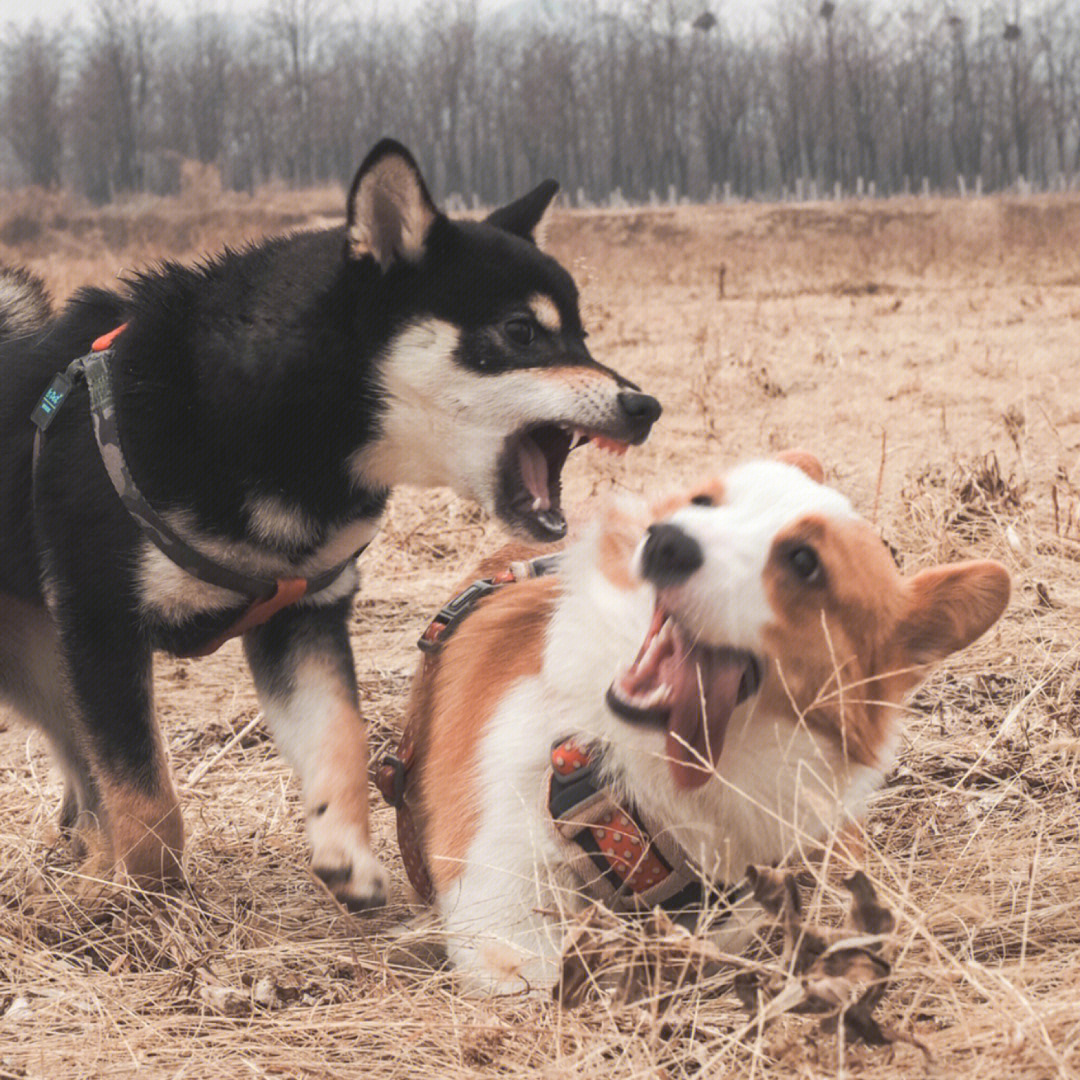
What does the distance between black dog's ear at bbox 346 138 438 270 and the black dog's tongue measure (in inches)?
47.3

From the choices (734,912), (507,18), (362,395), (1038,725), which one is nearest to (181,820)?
(362,395)

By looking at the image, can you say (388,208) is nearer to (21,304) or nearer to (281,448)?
(281,448)

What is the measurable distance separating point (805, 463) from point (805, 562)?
446mm

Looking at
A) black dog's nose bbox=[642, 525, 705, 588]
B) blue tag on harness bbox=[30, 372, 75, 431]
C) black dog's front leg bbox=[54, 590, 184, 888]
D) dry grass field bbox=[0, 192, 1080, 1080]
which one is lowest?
dry grass field bbox=[0, 192, 1080, 1080]

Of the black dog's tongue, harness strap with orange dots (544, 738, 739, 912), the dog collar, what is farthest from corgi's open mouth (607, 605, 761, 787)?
the dog collar

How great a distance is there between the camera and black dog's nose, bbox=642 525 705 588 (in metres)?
1.96

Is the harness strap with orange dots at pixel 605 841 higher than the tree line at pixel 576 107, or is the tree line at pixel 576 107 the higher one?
the tree line at pixel 576 107

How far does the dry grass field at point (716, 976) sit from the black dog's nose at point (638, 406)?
24cm

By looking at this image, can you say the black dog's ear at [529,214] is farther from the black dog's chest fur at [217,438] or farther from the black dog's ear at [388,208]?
the black dog's chest fur at [217,438]

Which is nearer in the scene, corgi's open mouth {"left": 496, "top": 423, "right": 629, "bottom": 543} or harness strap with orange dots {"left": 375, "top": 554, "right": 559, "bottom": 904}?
harness strap with orange dots {"left": 375, "top": 554, "right": 559, "bottom": 904}

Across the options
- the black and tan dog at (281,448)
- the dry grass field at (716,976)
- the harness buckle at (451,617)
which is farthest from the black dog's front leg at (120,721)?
the harness buckle at (451,617)

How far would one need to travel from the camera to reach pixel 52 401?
2701 mm

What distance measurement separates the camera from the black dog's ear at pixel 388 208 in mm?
2689

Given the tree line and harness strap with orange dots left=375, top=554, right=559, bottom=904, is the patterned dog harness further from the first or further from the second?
the tree line
